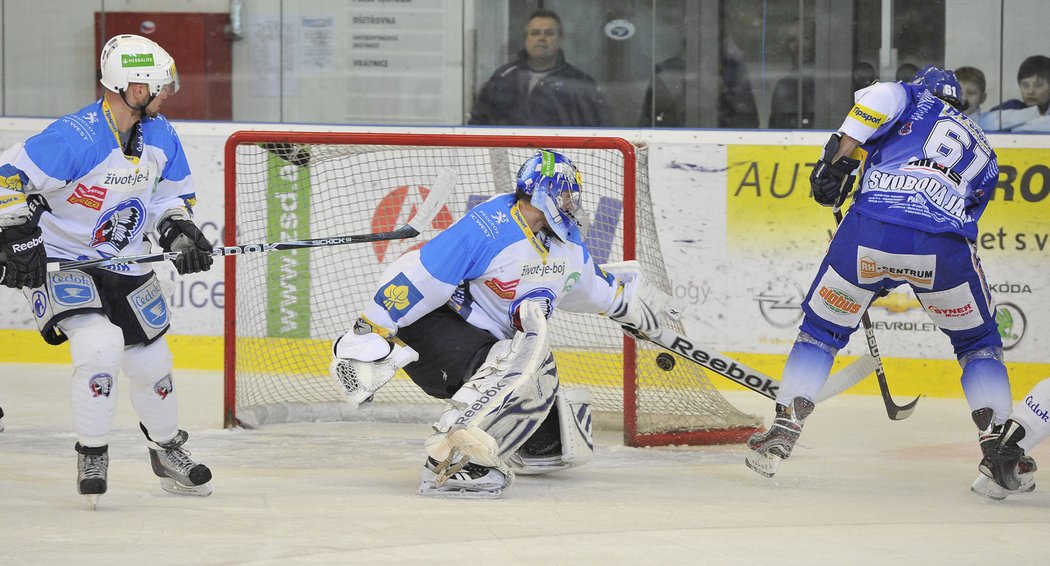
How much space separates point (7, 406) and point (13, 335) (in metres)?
1.22

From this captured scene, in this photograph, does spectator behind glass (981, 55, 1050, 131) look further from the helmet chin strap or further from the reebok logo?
the reebok logo

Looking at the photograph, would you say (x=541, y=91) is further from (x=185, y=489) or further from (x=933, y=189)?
(x=185, y=489)

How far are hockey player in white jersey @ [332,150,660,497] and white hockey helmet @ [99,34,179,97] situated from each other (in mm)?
798

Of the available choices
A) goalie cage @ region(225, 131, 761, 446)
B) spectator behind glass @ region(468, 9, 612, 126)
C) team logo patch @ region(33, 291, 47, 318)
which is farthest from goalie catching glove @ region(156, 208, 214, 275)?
spectator behind glass @ region(468, 9, 612, 126)

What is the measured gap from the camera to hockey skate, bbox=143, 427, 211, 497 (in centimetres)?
380

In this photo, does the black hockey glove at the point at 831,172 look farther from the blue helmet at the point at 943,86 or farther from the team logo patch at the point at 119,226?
the team logo patch at the point at 119,226

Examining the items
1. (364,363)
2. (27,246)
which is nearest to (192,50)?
(27,246)

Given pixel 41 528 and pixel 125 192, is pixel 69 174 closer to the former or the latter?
pixel 125 192

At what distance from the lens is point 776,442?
13.2ft

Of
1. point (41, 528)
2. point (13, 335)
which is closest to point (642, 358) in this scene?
point (41, 528)

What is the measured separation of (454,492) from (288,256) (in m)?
2.30

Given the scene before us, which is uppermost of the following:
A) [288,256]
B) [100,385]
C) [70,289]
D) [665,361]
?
[70,289]

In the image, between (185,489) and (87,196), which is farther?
(185,489)

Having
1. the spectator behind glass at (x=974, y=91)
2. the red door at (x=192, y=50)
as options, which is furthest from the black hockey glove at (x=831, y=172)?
the red door at (x=192, y=50)
